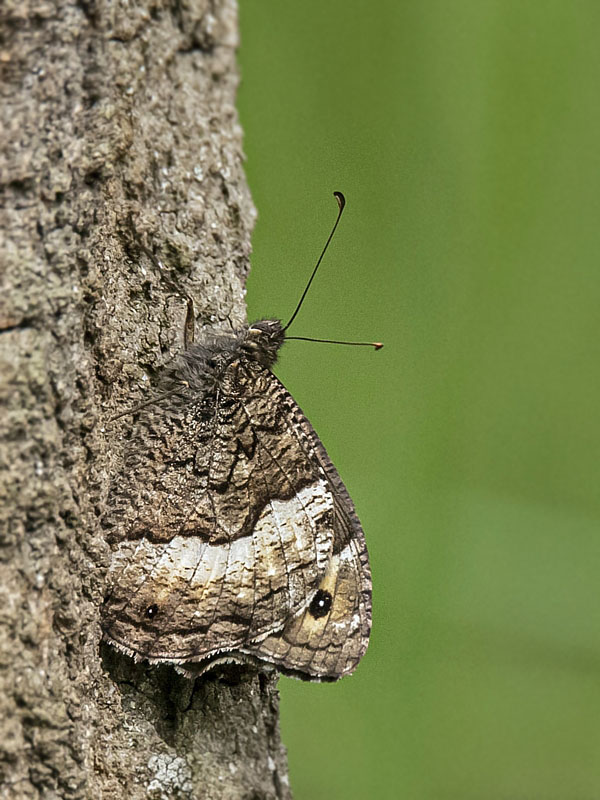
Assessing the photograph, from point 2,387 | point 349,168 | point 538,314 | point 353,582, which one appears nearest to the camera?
point 2,387

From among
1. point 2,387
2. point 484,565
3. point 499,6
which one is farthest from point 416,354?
point 2,387

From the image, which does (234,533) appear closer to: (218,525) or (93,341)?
(218,525)

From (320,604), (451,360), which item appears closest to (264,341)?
(320,604)

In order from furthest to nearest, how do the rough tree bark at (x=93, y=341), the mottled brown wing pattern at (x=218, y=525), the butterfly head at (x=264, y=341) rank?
the butterfly head at (x=264, y=341) → the mottled brown wing pattern at (x=218, y=525) → the rough tree bark at (x=93, y=341)

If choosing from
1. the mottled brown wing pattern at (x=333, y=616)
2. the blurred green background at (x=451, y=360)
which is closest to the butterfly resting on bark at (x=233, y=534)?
the mottled brown wing pattern at (x=333, y=616)

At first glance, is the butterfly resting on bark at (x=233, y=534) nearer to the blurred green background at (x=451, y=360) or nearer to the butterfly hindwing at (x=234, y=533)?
the butterfly hindwing at (x=234, y=533)

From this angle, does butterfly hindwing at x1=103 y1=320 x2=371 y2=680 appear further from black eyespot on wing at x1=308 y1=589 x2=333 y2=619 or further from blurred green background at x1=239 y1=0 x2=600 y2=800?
blurred green background at x1=239 y1=0 x2=600 y2=800

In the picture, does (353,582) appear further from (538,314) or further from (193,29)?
(538,314)
